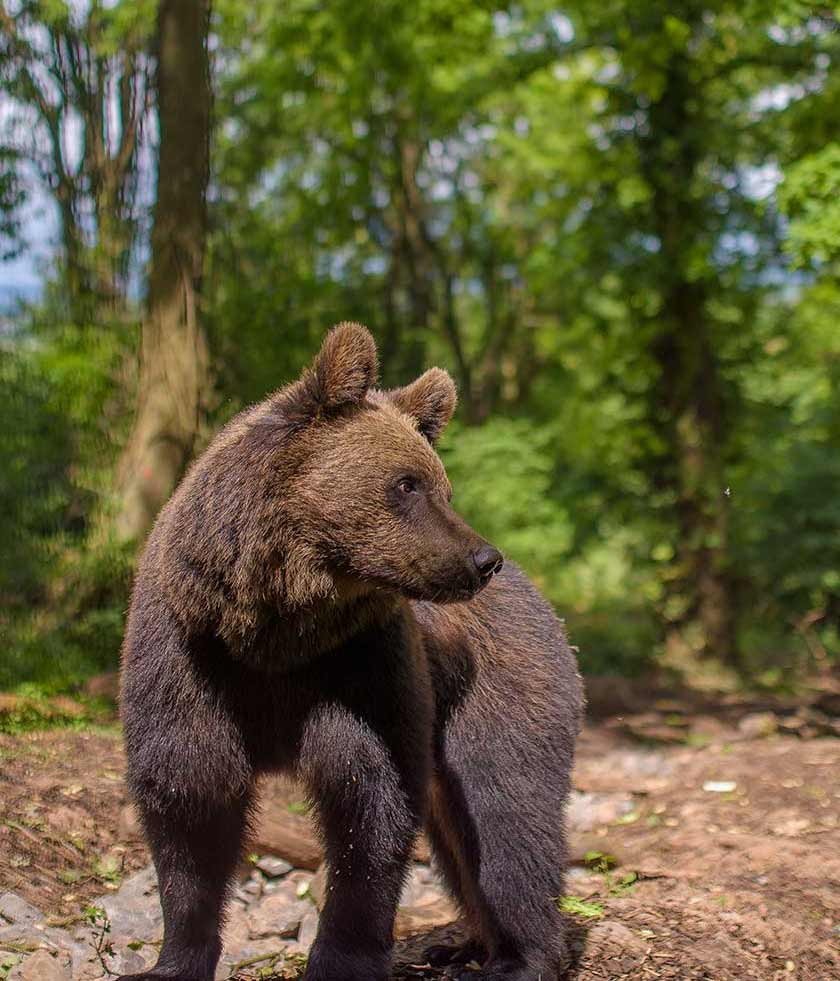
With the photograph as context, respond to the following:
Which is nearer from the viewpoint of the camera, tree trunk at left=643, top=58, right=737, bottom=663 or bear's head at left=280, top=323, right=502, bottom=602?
bear's head at left=280, top=323, right=502, bottom=602

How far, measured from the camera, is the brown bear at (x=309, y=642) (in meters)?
3.94

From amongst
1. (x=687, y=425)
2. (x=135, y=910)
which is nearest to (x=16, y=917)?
(x=135, y=910)

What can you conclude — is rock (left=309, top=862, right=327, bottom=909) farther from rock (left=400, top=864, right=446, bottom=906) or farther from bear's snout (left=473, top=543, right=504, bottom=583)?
bear's snout (left=473, top=543, right=504, bottom=583)

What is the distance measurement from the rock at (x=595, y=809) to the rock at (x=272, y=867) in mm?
2229

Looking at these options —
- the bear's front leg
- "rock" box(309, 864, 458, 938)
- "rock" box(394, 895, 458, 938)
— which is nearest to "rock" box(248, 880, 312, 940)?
"rock" box(309, 864, 458, 938)

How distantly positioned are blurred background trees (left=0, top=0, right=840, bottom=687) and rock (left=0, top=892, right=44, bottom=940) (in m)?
2.53

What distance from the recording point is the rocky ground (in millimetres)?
5230

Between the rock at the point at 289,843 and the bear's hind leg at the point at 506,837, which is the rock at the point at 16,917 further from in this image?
the bear's hind leg at the point at 506,837

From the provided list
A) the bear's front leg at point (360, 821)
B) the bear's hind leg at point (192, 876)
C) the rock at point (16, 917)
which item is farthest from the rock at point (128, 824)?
the bear's front leg at point (360, 821)

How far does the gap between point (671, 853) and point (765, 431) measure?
→ 10.6m

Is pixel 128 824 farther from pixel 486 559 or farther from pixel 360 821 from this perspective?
pixel 486 559

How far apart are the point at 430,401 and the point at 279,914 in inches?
126

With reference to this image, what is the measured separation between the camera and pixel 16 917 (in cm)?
521

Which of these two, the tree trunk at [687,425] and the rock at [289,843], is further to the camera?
the tree trunk at [687,425]
